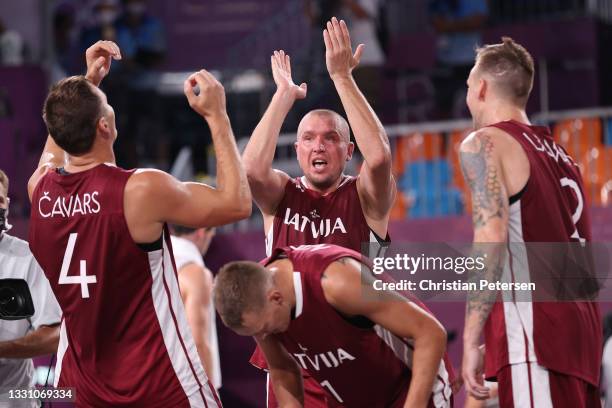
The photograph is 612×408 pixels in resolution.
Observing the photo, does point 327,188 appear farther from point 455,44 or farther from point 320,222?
point 455,44

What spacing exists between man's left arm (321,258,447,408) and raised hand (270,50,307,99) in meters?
1.71

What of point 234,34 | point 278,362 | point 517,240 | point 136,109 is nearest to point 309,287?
point 278,362

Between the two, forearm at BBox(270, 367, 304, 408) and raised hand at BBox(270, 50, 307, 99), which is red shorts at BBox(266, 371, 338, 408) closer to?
forearm at BBox(270, 367, 304, 408)

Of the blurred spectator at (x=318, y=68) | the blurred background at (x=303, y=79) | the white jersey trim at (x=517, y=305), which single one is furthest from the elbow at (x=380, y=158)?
the blurred spectator at (x=318, y=68)

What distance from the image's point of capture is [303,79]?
528 inches

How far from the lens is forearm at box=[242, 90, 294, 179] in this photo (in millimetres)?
5305

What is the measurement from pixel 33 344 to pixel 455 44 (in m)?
9.61

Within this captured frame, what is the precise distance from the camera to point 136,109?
1465 cm

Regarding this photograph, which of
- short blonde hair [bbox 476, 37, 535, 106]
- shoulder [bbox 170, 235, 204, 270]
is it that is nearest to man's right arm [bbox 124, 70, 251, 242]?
short blonde hair [bbox 476, 37, 535, 106]

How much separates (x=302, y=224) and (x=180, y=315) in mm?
1289

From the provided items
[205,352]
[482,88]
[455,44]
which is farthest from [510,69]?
[455,44]

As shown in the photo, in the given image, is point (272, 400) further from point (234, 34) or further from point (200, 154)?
point (234, 34)

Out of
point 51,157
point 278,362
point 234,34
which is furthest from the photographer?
point 234,34

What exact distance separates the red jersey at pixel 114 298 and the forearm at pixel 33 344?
0.77 m
